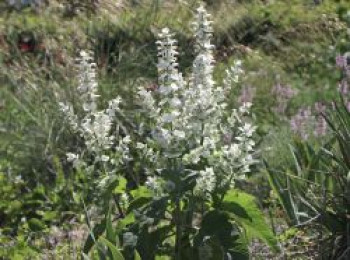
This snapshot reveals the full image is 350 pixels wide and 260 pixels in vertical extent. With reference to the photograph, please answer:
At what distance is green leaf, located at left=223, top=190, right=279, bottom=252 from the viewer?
3.46m

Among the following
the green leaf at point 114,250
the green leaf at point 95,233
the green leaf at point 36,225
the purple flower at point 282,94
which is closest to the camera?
the green leaf at point 114,250

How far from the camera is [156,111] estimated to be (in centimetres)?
350

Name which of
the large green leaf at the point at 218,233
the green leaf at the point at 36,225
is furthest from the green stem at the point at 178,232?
the green leaf at the point at 36,225

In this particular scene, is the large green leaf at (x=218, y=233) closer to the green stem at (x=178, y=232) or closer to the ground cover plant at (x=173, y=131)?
the ground cover plant at (x=173, y=131)

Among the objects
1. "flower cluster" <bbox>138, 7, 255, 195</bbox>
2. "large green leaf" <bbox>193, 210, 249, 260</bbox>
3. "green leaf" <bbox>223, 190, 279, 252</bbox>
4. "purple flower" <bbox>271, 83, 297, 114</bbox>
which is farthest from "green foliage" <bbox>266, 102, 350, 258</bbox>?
"purple flower" <bbox>271, 83, 297, 114</bbox>

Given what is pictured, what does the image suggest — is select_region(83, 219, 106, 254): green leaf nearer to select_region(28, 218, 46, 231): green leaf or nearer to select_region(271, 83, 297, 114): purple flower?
select_region(28, 218, 46, 231): green leaf

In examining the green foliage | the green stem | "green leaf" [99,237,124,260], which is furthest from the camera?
the green foliage

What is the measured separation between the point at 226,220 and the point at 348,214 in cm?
83

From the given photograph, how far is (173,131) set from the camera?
3420mm

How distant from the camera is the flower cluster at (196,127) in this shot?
133 inches

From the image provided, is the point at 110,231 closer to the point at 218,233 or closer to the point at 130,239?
the point at 130,239

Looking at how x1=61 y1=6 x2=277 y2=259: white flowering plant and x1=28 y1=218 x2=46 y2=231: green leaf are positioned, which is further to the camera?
x1=28 y1=218 x2=46 y2=231: green leaf

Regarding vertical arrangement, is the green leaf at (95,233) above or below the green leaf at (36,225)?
below

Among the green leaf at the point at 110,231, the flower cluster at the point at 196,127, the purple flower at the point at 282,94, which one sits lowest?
the green leaf at the point at 110,231
